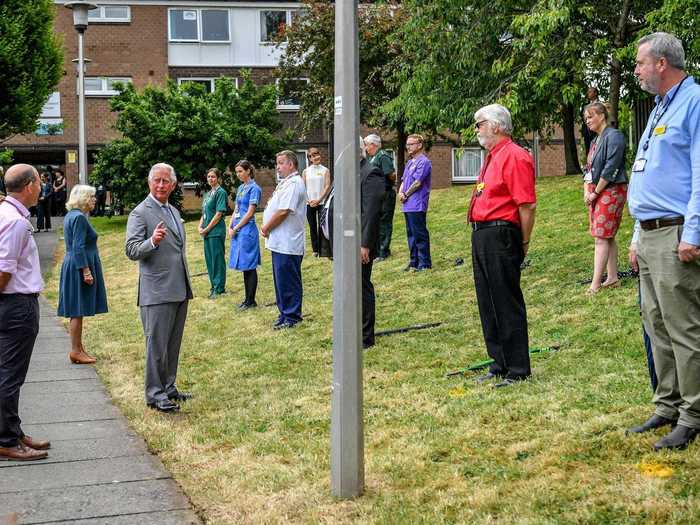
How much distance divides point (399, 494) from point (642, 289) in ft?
5.98

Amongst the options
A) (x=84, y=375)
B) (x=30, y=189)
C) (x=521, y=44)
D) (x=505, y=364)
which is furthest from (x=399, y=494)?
(x=521, y=44)

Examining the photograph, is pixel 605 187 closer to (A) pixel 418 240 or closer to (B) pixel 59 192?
(A) pixel 418 240

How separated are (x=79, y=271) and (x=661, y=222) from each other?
22.3 feet

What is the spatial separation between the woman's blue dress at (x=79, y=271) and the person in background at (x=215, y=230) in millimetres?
3876

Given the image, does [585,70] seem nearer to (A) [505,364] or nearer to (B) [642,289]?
(A) [505,364]

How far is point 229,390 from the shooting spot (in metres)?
8.60

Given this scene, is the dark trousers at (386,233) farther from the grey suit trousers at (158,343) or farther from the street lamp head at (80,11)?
the street lamp head at (80,11)

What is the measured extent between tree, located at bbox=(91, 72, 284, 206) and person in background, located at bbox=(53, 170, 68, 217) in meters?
3.74

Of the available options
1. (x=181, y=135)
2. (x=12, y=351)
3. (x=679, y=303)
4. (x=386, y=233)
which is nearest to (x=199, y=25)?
(x=181, y=135)

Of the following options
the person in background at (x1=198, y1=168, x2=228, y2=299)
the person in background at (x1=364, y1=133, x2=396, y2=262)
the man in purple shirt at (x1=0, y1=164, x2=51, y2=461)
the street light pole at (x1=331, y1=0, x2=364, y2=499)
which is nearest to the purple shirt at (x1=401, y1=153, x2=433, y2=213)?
the person in background at (x1=364, y1=133, x2=396, y2=262)

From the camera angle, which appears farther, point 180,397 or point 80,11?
point 80,11

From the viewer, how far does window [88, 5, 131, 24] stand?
42.5 m

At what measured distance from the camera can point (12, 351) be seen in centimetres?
665

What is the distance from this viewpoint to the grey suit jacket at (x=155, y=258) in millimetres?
7980
